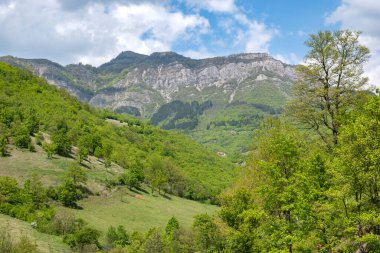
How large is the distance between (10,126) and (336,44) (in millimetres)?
95322

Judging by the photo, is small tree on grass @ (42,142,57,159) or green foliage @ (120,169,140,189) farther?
green foliage @ (120,169,140,189)

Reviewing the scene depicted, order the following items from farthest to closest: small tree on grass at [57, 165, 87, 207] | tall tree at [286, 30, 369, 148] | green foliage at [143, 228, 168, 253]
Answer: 1. small tree on grass at [57, 165, 87, 207]
2. green foliage at [143, 228, 168, 253]
3. tall tree at [286, 30, 369, 148]

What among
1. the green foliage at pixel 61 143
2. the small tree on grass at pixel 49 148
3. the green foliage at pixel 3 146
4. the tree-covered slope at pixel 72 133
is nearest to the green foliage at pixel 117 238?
the green foliage at pixel 3 146

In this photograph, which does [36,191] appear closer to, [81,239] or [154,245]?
[81,239]

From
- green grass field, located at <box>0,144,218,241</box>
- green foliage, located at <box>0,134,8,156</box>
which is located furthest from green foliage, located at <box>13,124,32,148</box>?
green foliage, located at <box>0,134,8,156</box>

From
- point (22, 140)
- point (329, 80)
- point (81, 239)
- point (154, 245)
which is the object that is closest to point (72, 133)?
point (22, 140)

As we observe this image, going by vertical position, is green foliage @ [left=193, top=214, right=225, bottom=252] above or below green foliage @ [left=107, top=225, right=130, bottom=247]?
above

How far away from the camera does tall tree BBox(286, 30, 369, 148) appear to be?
119 ft

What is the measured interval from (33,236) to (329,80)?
157 feet

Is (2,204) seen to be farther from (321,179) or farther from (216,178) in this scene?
(216,178)

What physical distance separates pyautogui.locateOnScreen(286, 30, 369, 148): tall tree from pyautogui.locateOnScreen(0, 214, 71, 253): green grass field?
130ft

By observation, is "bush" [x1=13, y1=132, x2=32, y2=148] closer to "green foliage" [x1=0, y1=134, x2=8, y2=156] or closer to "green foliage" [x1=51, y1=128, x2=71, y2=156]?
"green foliage" [x1=0, y1=134, x2=8, y2=156]

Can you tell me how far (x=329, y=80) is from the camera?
37.0 metres

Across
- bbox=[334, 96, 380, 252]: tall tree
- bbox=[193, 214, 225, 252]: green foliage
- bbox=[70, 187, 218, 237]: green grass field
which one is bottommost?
bbox=[70, 187, 218, 237]: green grass field
